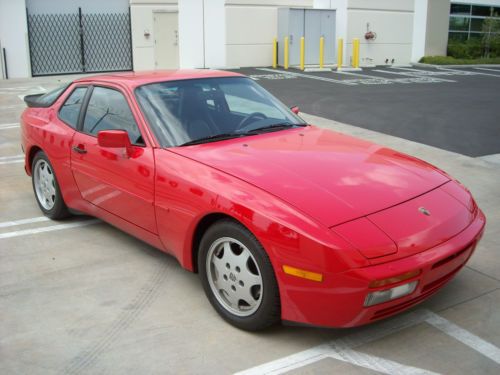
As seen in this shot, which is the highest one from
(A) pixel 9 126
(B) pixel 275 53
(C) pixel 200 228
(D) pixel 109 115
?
(B) pixel 275 53

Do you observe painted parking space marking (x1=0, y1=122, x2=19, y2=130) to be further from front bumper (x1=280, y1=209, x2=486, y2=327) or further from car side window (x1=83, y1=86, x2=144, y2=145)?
front bumper (x1=280, y1=209, x2=486, y2=327)

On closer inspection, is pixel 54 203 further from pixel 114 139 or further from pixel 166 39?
pixel 166 39

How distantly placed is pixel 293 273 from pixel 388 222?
630 millimetres

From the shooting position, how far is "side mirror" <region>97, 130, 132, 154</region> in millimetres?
4195

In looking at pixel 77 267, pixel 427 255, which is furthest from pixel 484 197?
pixel 77 267

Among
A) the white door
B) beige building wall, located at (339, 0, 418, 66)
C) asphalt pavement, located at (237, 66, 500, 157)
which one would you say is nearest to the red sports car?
asphalt pavement, located at (237, 66, 500, 157)

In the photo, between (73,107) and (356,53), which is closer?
(73,107)

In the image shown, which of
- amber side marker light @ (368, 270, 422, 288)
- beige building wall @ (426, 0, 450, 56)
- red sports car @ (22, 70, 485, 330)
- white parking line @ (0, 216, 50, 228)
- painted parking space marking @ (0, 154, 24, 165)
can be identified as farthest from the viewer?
beige building wall @ (426, 0, 450, 56)

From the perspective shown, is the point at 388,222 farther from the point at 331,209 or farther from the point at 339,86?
the point at 339,86

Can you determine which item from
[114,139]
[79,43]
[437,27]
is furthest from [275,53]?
[114,139]

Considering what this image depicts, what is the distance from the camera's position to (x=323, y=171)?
12.3 feet

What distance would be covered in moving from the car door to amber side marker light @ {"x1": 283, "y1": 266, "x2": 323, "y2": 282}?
1306mm

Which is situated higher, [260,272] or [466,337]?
[260,272]

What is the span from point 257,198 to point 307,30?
19.4 m
